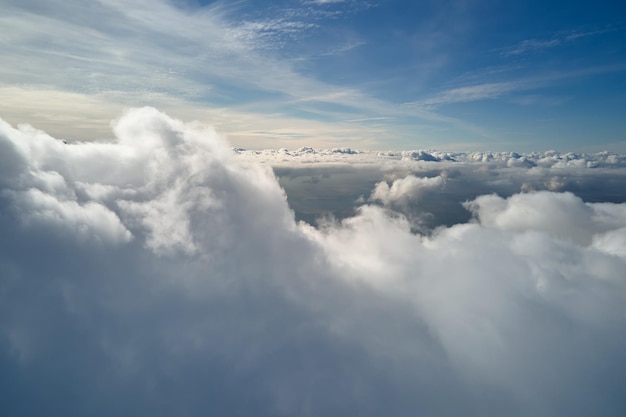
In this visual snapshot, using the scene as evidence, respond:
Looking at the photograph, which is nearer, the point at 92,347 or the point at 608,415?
the point at 92,347

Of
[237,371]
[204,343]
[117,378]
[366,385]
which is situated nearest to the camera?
[117,378]

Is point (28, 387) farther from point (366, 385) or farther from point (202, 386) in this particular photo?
point (366, 385)

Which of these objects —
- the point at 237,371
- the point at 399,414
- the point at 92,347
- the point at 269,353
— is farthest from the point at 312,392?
the point at 92,347

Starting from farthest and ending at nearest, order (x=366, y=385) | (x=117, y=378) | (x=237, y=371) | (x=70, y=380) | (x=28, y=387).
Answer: (x=366, y=385) → (x=237, y=371) → (x=117, y=378) → (x=70, y=380) → (x=28, y=387)

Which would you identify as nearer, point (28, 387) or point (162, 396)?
point (28, 387)

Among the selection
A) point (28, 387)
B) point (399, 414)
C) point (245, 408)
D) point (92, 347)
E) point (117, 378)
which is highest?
point (92, 347)

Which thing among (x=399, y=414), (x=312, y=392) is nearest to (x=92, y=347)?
(x=312, y=392)

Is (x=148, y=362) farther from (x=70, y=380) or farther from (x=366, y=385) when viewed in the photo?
(x=366, y=385)

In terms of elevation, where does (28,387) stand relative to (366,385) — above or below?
above

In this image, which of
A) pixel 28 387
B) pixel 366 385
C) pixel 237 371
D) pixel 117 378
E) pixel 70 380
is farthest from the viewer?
pixel 366 385
